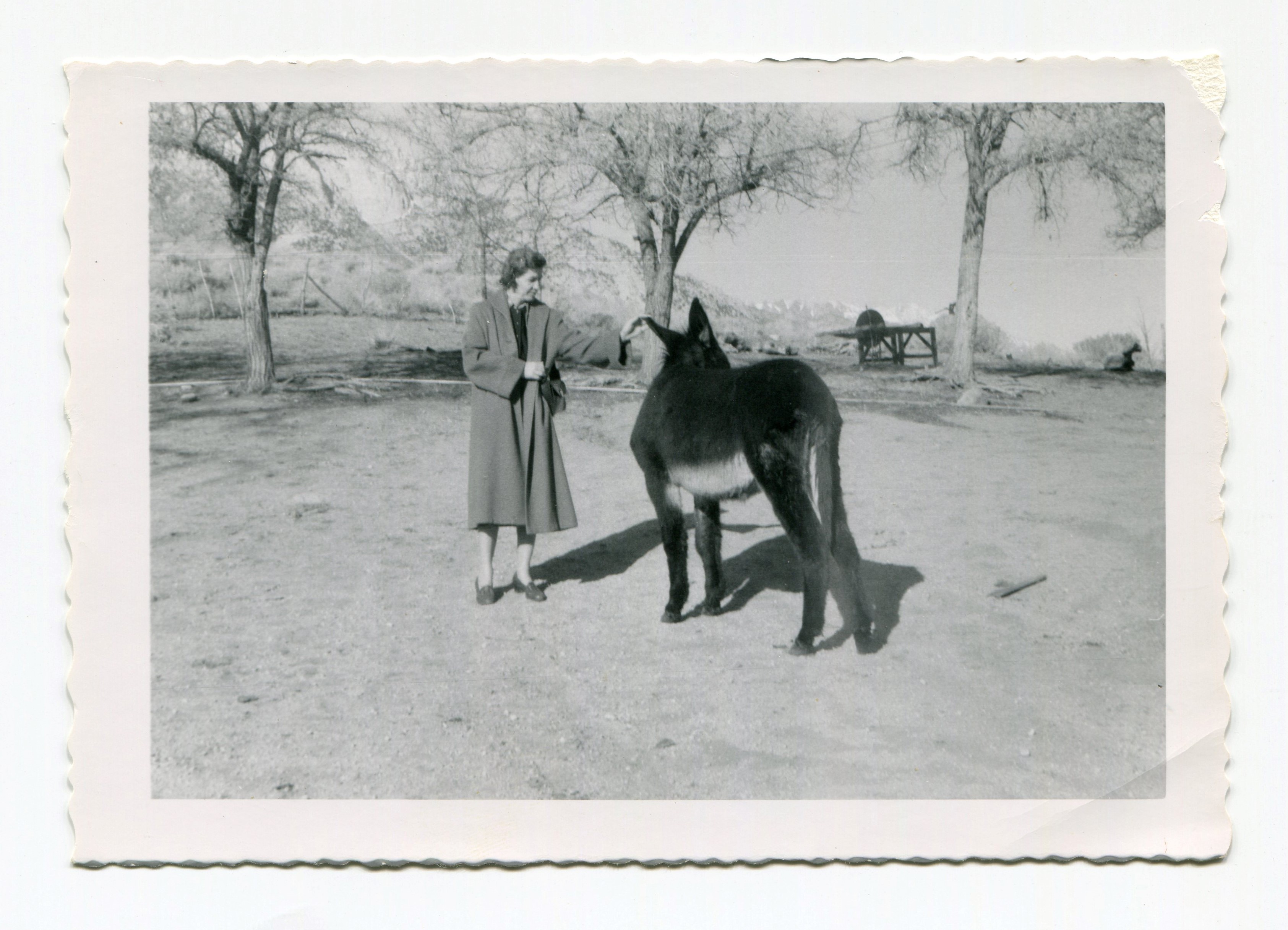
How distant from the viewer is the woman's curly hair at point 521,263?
3211 mm

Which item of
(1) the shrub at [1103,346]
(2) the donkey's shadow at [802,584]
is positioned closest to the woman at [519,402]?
(2) the donkey's shadow at [802,584]

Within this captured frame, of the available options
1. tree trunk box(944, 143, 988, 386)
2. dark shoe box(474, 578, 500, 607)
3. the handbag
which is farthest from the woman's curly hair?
tree trunk box(944, 143, 988, 386)

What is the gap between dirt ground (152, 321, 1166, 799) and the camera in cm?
302

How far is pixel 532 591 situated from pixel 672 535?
2.01 feet

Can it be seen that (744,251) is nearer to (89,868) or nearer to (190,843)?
(190,843)

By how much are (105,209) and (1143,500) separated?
13.9 feet

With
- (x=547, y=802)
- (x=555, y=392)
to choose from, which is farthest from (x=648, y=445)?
(x=547, y=802)

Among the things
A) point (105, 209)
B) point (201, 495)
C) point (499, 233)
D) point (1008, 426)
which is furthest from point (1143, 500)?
point (105, 209)

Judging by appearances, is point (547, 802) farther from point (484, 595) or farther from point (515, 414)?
point (515, 414)

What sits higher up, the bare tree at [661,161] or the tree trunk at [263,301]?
the bare tree at [661,161]

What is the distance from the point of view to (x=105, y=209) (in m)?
3.10

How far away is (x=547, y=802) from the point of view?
298cm

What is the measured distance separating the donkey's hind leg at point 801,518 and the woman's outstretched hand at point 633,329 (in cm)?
72

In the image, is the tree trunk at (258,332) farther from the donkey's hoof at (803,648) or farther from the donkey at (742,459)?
the donkey's hoof at (803,648)
